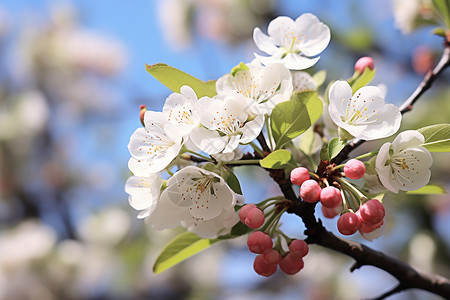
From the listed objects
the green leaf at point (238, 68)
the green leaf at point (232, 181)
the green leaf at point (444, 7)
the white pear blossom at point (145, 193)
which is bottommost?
the green leaf at point (232, 181)

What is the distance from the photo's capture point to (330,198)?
596mm

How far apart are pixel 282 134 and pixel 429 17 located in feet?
3.40

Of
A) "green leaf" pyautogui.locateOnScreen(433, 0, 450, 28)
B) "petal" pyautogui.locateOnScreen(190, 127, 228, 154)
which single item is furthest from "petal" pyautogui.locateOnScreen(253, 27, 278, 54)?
"green leaf" pyautogui.locateOnScreen(433, 0, 450, 28)

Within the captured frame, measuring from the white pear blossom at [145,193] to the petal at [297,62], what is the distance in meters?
0.30

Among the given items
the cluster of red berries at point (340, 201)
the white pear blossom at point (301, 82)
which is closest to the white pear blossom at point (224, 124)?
the cluster of red berries at point (340, 201)

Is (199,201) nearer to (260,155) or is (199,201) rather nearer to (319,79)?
(260,155)

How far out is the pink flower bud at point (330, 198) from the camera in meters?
0.60

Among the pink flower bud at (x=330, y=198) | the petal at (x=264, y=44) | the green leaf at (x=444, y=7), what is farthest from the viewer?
the green leaf at (x=444, y=7)

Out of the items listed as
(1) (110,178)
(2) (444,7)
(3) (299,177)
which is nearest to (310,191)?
(3) (299,177)

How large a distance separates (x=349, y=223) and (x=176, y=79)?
359 mm

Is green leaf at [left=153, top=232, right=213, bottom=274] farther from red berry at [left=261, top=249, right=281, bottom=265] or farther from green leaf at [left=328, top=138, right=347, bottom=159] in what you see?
green leaf at [left=328, top=138, right=347, bottom=159]

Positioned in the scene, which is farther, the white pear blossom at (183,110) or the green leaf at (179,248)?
the green leaf at (179,248)

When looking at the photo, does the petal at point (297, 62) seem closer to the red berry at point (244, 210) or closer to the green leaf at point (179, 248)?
the red berry at point (244, 210)

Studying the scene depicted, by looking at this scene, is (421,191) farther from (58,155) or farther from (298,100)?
(58,155)
